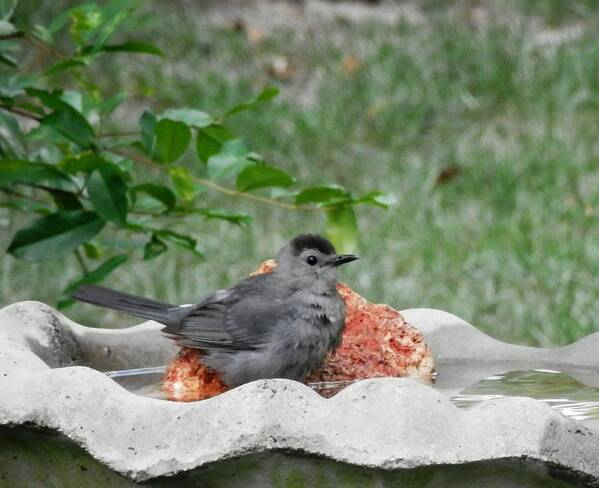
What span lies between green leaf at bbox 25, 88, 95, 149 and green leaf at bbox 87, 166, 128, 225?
133mm

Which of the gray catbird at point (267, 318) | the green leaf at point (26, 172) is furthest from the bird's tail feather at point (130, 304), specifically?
the green leaf at point (26, 172)

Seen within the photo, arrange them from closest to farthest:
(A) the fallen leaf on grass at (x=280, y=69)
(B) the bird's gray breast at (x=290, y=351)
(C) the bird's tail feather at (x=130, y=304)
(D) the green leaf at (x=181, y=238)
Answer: (B) the bird's gray breast at (x=290, y=351), (C) the bird's tail feather at (x=130, y=304), (D) the green leaf at (x=181, y=238), (A) the fallen leaf on grass at (x=280, y=69)

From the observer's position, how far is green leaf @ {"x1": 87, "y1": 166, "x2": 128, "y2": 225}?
385 centimetres

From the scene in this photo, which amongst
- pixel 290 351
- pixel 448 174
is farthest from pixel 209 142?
pixel 448 174

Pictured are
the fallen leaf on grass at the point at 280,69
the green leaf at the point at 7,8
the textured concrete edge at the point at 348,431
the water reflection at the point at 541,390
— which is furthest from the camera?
the fallen leaf on grass at the point at 280,69

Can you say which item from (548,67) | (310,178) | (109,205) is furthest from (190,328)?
(548,67)

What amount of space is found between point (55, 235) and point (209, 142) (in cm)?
54

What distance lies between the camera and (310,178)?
8719 millimetres

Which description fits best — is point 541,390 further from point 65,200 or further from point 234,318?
point 65,200

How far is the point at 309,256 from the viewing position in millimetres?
3422

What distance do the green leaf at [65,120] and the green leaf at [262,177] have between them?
1.56ft

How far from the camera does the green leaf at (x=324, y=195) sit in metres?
3.97

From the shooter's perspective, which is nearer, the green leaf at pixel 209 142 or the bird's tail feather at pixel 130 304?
the bird's tail feather at pixel 130 304

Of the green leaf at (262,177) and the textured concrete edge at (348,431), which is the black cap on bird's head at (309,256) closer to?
the green leaf at (262,177)
